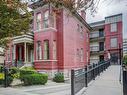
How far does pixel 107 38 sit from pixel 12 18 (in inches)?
1884

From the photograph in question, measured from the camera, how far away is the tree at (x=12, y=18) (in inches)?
444

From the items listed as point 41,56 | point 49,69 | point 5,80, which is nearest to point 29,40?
point 41,56

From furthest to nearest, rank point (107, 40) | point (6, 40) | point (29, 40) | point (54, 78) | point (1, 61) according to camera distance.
Result: 1. point (107, 40)
2. point (1, 61)
3. point (29, 40)
4. point (54, 78)
5. point (6, 40)

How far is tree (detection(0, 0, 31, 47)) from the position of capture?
11289mm

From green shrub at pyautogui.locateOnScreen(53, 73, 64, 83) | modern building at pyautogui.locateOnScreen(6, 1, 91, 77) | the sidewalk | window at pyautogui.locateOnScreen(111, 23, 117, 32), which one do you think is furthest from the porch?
window at pyautogui.locateOnScreen(111, 23, 117, 32)

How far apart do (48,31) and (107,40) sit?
108 ft

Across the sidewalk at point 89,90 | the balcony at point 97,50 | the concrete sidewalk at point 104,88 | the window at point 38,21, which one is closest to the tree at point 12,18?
the sidewalk at point 89,90

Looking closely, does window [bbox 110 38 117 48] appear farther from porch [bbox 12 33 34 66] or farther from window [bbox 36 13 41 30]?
window [bbox 36 13 41 30]

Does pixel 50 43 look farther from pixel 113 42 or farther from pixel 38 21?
pixel 113 42

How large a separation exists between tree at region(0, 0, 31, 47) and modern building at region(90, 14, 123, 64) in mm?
42782

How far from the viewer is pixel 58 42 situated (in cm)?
2905

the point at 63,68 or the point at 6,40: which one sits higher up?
the point at 6,40

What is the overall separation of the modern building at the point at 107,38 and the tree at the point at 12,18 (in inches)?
1684

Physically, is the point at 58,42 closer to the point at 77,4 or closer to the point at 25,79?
the point at 25,79
